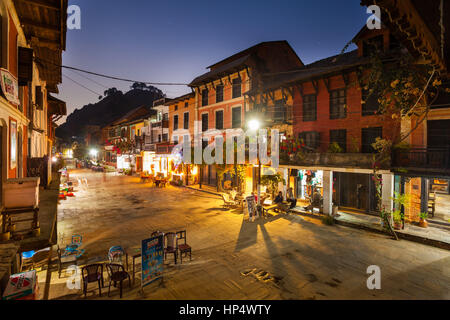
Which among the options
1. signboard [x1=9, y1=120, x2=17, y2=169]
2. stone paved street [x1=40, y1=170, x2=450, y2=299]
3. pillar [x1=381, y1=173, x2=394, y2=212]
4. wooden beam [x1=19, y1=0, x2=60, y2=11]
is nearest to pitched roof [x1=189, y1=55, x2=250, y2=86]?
stone paved street [x1=40, y1=170, x2=450, y2=299]

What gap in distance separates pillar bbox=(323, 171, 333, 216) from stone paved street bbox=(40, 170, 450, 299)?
134 centimetres

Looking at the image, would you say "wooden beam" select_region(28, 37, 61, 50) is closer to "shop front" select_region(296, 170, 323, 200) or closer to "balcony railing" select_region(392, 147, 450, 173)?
"shop front" select_region(296, 170, 323, 200)

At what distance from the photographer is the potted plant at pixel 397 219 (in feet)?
38.7

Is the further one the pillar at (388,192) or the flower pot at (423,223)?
the pillar at (388,192)

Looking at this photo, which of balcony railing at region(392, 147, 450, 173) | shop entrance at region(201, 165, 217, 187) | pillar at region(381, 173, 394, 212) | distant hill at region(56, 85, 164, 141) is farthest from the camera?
distant hill at region(56, 85, 164, 141)

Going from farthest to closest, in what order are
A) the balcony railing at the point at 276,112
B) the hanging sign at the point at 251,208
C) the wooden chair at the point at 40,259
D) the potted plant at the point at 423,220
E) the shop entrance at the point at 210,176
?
the shop entrance at the point at 210,176 → the balcony railing at the point at 276,112 → the hanging sign at the point at 251,208 → the potted plant at the point at 423,220 → the wooden chair at the point at 40,259

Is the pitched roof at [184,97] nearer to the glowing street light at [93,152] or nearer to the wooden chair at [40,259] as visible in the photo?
the wooden chair at [40,259]

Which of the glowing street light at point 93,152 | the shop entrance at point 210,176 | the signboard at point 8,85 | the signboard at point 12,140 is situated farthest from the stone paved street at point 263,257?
the glowing street light at point 93,152

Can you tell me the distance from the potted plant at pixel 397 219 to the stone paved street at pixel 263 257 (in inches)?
44.0

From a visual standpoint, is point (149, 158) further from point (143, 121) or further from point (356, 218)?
point (356, 218)

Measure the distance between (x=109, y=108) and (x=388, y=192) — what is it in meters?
106

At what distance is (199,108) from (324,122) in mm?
16102

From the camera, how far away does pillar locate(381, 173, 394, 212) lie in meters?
12.7

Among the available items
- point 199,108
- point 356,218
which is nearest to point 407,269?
point 356,218
